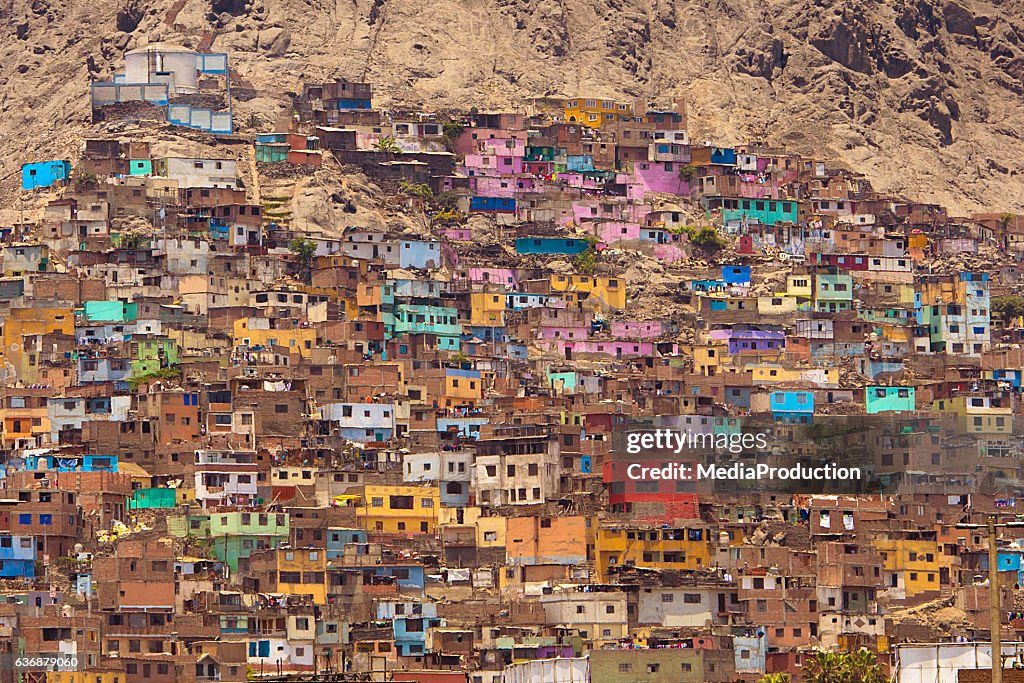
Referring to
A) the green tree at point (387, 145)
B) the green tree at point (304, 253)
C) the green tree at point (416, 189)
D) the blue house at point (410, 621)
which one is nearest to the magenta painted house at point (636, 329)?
the green tree at point (304, 253)

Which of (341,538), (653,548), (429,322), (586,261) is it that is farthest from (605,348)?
(341,538)

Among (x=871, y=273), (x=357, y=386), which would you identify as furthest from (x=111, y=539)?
(x=871, y=273)

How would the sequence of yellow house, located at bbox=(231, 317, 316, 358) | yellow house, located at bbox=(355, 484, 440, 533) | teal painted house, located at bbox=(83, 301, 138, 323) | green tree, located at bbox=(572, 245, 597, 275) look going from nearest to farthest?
1. yellow house, located at bbox=(355, 484, 440, 533)
2. yellow house, located at bbox=(231, 317, 316, 358)
3. teal painted house, located at bbox=(83, 301, 138, 323)
4. green tree, located at bbox=(572, 245, 597, 275)

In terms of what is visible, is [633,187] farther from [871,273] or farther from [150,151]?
[150,151]

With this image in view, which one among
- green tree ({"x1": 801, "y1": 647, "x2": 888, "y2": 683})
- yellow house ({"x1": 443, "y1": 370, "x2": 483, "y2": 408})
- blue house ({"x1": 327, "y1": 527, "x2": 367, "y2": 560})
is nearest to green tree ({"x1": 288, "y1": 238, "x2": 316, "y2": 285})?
yellow house ({"x1": 443, "y1": 370, "x2": 483, "y2": 408})

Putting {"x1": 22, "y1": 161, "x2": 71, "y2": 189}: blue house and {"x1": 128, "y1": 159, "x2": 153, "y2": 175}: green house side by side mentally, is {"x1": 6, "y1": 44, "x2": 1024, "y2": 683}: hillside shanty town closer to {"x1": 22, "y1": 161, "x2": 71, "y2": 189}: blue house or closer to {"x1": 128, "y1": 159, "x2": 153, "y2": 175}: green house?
{"x1": 128, "y1": 159, "x2": 153, "y2": 175}: green house

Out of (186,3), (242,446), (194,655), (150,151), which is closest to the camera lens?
(194,655)
